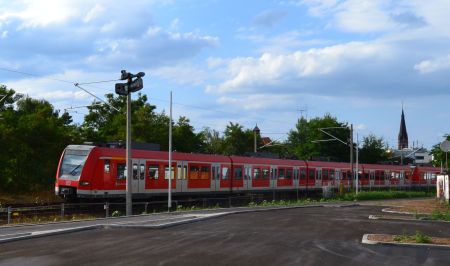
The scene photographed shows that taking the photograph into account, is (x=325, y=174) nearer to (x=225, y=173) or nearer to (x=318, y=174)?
(x=318, y=174)

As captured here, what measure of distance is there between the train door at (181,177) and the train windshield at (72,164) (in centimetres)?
747

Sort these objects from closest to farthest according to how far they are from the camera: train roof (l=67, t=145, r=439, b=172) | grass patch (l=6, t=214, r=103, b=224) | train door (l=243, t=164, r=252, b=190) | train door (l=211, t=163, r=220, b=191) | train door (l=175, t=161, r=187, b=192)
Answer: grass patch (l=6, t=214, r=103, b=224) < train roof (l=67, t=145, r=439, b=172) < train door (l=175, t=161, r=187, b=192) < train door (l=211, t=163, r=220, b=191) < train door (l=243, t=164, r=252, b=190)

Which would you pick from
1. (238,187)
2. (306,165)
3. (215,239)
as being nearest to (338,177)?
(306,165)

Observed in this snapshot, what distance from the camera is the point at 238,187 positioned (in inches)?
1735

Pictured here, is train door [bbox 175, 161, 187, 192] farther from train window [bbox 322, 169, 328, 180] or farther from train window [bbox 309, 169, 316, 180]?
train window [bbox 322, 169, 328, 180]

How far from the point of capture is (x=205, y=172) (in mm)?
39906

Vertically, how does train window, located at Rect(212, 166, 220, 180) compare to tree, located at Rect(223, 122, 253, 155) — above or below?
below

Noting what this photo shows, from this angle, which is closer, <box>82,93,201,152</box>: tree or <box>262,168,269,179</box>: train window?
<box>262,168,269,179</box>: train window

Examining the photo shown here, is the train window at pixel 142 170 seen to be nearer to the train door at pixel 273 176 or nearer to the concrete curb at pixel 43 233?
the concrete curb at pixel 43 233

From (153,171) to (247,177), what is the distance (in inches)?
481

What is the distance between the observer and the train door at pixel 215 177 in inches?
1601

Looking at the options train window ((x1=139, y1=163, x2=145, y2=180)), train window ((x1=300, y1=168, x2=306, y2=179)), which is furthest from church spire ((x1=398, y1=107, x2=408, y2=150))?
train window ((x1=139, y1=163, x2=145, y2=180))

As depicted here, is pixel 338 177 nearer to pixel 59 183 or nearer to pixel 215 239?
pixel 59 183

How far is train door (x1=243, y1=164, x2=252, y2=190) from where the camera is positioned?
4494 cm
